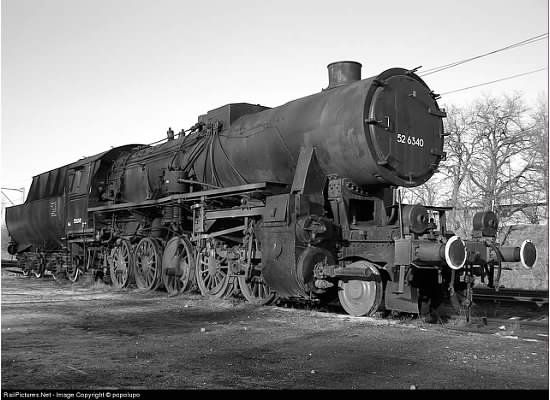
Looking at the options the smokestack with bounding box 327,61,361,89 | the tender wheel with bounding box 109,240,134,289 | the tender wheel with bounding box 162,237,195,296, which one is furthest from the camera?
the tender wheel with bounding box 109,240,134,289

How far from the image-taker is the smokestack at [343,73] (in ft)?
33.6

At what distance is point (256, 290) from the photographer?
442 inches

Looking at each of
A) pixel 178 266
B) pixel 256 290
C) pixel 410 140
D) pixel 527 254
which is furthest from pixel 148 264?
pixel 527 254

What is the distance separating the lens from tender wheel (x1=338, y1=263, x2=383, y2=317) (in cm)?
891

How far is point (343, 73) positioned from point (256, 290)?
4392 millimetres

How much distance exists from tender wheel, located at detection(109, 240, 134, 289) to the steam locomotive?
1261mm

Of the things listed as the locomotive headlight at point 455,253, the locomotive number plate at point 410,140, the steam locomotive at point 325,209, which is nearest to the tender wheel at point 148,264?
the steam locomotive at point 325,209

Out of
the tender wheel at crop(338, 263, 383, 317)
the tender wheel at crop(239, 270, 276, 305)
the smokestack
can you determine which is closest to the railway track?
the tender wheel at crop(338, 263, 383, 317)

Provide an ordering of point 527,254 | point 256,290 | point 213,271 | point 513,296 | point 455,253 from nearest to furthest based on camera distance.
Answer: point 455,253
point 527,254
point 256,290
point 213,271
point 513,296

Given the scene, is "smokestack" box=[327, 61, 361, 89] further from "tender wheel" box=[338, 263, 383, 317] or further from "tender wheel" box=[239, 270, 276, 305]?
"tender wheel" box=[239, 270, 276, 305]

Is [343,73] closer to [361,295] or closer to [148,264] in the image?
[361,295]

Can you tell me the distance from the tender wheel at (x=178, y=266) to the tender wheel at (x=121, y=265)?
1651 mm

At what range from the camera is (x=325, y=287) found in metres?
9.00

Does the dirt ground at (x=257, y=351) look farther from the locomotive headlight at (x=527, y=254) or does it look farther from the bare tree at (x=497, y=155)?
the bare tree at (x=497, y=155)
